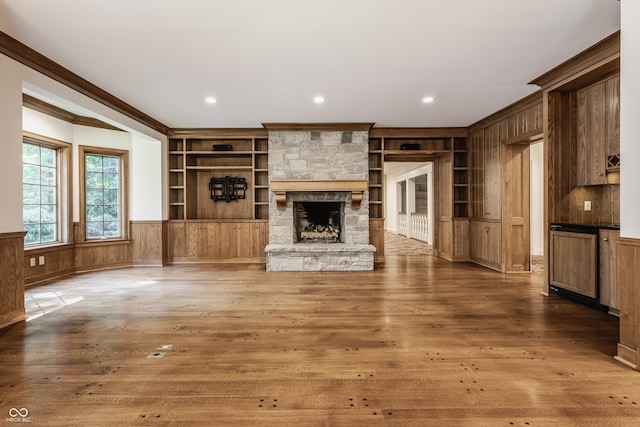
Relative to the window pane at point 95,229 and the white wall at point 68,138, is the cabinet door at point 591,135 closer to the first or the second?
the white wall at point 68,138

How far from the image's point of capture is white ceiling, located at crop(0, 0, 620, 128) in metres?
2.57

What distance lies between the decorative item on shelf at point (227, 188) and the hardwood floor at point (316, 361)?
2.85 metres

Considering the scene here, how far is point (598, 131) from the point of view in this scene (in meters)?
3.59

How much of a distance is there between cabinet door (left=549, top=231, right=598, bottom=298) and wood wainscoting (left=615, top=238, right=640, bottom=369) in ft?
4.33

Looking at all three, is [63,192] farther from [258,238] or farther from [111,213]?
[258,238]

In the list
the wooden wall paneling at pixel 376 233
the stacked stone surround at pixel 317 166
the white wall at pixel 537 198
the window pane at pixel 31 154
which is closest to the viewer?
the window pane at pixel 31 154

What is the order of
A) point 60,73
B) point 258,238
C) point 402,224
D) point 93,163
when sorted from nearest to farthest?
point 60,73 → point 93,163 → point 258,238 → point 402,224

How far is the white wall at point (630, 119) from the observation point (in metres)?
2.14

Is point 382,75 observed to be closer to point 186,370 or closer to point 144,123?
point 186,370

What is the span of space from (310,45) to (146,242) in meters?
4.84

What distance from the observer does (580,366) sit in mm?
→ 2188

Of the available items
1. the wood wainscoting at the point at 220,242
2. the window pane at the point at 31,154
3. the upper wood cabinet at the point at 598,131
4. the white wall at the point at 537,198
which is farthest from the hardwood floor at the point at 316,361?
the white wall at the point at 537,198

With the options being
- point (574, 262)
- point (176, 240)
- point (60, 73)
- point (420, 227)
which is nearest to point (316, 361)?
point (574, 262)

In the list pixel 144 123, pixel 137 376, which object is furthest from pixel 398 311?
pixel 144 123
